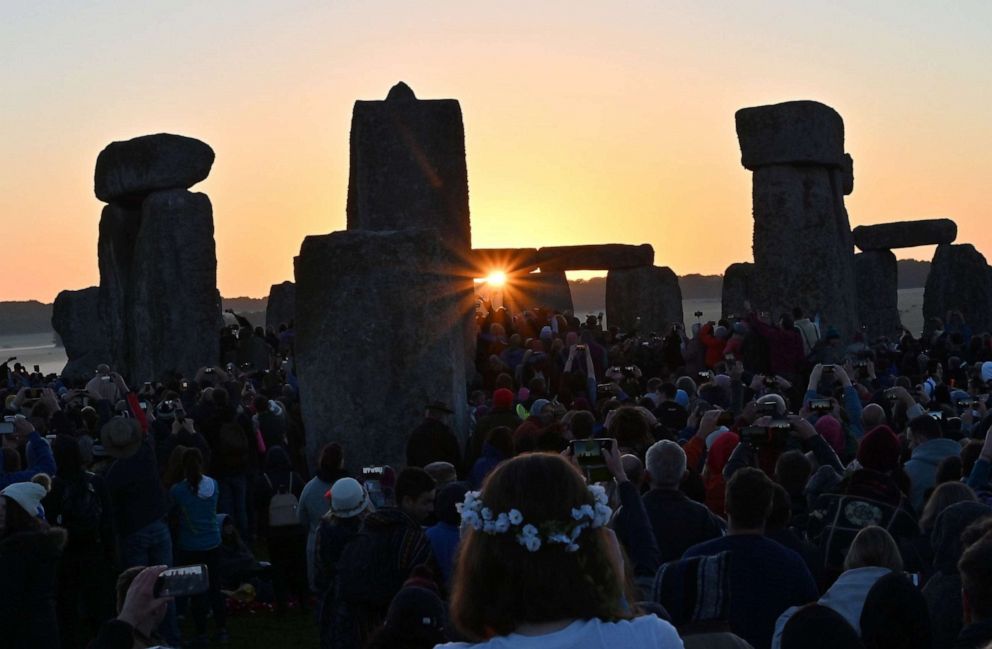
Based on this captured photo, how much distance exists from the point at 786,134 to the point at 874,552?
15899mm

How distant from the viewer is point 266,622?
35.4 ft

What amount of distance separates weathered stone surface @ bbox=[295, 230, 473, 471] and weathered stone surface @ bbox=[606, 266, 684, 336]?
20.3 meters

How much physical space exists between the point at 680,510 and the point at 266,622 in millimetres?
4858

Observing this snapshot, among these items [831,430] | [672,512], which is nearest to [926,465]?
[831,430]

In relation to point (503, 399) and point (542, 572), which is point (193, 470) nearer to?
point (503, 399)

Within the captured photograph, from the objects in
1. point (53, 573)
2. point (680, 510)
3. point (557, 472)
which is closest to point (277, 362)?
point (53, 573)

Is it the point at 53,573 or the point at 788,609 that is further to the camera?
the point at 53,573

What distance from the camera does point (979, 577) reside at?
16.0 ft

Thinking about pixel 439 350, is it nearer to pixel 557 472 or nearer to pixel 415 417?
pixel 415 417

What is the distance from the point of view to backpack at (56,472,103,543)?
895cm

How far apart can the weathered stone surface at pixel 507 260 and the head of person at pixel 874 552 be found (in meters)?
28.0

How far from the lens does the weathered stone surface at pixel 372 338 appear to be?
12977 millimetres

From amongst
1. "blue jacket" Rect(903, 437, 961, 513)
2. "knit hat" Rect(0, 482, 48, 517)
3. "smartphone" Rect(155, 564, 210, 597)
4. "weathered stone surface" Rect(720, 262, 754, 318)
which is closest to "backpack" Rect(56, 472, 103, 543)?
"knit hat" Rect(0, 482, 48, 517)

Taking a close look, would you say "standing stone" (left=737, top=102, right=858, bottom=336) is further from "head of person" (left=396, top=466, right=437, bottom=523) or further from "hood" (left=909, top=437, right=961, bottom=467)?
"head of person" (left=396, top=466, right=437, bottom=523)
